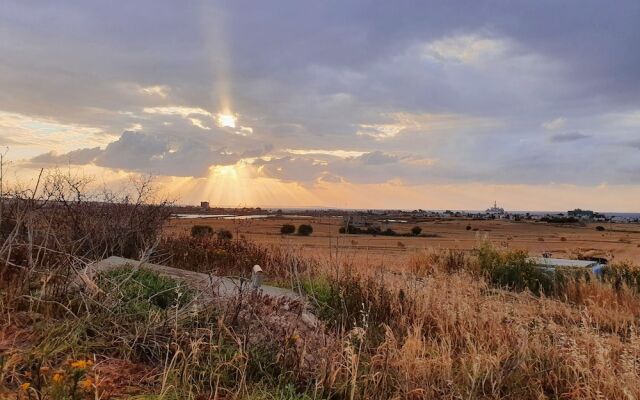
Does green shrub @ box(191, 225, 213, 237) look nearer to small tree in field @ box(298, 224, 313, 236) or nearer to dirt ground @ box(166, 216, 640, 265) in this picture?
dirt ground @ box(166, 216, 640, 265)

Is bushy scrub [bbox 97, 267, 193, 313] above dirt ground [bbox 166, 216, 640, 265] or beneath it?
above

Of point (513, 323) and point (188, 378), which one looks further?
point (513, 323)

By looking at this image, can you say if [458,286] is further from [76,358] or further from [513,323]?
[76,358]

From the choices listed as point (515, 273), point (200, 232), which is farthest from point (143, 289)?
point (200, 232)

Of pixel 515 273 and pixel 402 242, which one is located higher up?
pixel 515 273

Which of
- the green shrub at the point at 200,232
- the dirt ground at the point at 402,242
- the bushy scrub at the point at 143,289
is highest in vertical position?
the green shrub at the point at 200,232

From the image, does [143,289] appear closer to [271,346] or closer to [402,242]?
[271,346]

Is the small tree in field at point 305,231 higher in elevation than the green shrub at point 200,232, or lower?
lower

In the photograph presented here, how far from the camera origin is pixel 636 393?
19.4 ft

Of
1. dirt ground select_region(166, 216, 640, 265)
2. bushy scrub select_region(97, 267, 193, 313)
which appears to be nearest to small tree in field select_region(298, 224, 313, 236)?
dirt ground select_region(166, 216, 640, 265)

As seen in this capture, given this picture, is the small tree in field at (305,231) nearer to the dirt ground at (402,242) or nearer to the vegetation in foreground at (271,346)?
the dirt ground at (402,242)

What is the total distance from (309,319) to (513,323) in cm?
296

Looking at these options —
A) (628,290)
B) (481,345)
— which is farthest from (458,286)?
(628,290)

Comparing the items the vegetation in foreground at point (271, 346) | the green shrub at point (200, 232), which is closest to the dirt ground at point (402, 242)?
the green shrub at point (200, 232)
